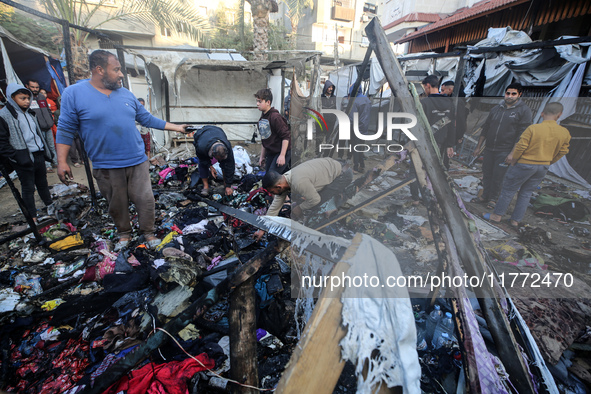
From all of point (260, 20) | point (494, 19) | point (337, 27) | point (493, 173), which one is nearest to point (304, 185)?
point (493, 173)

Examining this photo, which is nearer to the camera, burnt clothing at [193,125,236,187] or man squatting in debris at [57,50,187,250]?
man squatting in debris at [57,50,187,250]

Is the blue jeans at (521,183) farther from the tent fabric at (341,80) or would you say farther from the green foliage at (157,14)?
the tent fabric at (341,80)

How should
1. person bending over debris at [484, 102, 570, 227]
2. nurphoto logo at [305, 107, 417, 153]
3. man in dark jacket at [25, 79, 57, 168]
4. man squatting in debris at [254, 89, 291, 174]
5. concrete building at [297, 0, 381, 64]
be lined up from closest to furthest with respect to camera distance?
nurphoto logo at [305, 107, 417, 153] < person bending over debris at [484, 102, 570, 227] < man squatting in debris at [254, 89, 291, 174] < man in dark jacket at [25, 79, 57, 168] < concrete building at [297, 0, 381, 64]

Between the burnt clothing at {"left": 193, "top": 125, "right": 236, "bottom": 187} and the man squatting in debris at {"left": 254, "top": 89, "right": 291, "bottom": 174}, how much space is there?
0.67 metres

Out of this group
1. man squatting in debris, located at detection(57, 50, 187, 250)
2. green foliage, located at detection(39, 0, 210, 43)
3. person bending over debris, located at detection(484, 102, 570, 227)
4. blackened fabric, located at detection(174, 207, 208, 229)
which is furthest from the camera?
green foliage, located at detection(39, 0, 210, 43)

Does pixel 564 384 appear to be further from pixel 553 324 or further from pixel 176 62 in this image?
pixel 176 62

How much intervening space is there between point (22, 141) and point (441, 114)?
630cm

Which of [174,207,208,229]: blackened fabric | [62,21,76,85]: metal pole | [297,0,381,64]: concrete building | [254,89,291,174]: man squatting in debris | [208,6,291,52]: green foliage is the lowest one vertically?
[174,207,208,229]: blackened fabric

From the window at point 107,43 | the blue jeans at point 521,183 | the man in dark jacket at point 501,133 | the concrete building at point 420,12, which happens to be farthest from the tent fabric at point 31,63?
the concrete building at point 420,12

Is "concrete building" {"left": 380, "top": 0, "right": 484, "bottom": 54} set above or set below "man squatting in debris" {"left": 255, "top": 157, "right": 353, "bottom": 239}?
above

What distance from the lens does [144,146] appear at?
3.33m

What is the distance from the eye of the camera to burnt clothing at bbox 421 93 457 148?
15.3 ft

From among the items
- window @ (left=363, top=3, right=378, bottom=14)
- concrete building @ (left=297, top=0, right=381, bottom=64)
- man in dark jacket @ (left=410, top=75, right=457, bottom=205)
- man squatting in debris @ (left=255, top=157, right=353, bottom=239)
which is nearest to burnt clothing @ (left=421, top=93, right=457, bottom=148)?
man in dark jacket @ (left=410, top=75, right=457, bottom=205)

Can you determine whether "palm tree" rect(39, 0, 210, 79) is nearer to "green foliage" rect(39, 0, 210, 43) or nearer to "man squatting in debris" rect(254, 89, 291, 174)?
"green foliage" rect(39, 0, 210, 43)
